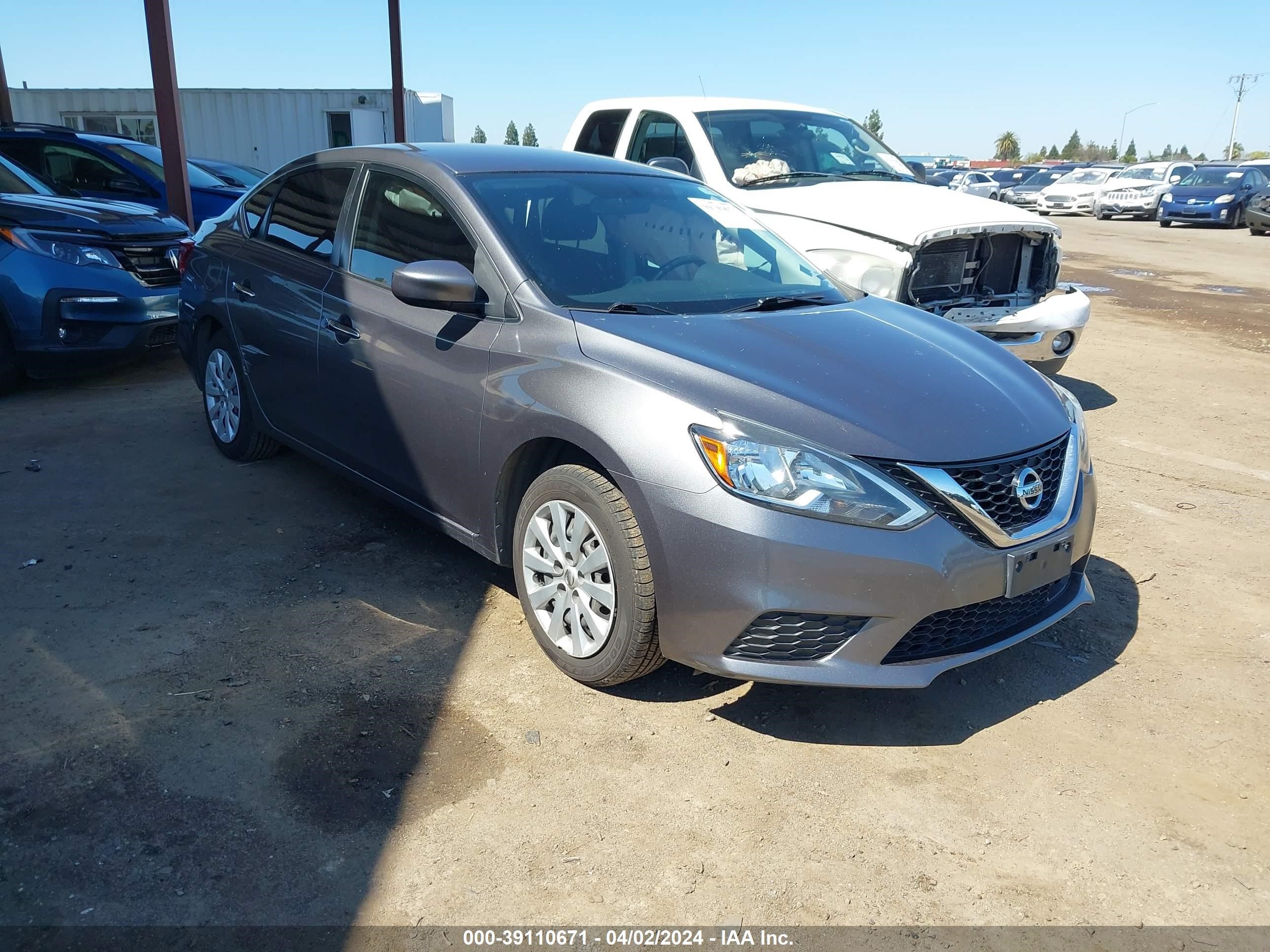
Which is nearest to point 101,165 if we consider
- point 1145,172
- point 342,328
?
point 342,328

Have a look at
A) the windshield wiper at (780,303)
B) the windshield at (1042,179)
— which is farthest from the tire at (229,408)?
the windshield at (1042,179)

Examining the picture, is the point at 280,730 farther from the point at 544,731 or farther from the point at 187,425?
the point at 187,425

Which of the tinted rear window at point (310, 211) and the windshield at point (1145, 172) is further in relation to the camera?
the windshield at point (1145, 172)

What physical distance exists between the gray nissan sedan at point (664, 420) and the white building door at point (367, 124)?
74.5 ft

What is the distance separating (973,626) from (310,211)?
10.8 ft

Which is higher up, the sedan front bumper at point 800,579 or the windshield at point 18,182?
the windshield at point 18,182

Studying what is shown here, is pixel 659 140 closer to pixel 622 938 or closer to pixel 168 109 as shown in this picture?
pixel 168 109

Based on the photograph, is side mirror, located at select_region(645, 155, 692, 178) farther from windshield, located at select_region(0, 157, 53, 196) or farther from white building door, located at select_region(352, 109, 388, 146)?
white building door, located at select_region(352, 109, 388, 146)

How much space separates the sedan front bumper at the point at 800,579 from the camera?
2684mm

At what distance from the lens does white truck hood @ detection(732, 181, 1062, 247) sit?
596 cm

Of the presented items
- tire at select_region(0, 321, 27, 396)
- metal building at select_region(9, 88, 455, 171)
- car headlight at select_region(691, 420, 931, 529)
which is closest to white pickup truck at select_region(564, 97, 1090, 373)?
car headlight at select_region(691, 420, 931, 529)

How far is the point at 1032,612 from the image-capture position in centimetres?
314

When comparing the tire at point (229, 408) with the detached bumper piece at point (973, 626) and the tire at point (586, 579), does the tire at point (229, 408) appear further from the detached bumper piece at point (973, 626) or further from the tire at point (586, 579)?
the detached bumper piece at point (973, 626)

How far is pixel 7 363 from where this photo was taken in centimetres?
641
